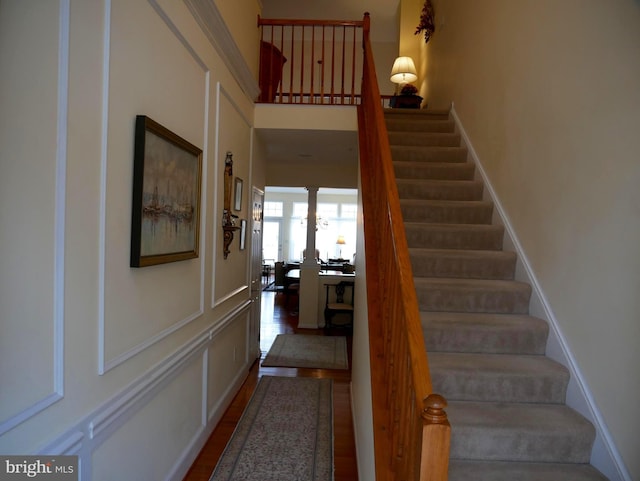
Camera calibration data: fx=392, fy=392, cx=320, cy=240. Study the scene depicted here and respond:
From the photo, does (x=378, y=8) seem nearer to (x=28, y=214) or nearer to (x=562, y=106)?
(x=562, y=106)

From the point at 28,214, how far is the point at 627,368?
2222 millimetres

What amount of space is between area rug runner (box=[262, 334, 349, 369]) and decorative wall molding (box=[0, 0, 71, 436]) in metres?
3.54

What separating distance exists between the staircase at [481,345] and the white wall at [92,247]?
1410 millimetres

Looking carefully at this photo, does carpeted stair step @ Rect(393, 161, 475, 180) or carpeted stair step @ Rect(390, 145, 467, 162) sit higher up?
carpeted stair step @ Rect(390, 145, 467, 162)

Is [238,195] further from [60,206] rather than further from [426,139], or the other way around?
[60,206]

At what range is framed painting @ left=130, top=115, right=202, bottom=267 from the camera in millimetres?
1669

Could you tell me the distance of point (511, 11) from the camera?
297 cm

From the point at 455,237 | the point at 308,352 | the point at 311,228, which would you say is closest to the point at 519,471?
the point at 455,237

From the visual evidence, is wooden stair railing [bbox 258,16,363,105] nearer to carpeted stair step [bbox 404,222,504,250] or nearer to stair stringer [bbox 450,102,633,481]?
carpeted stair step [bbox 404,222,504,250]

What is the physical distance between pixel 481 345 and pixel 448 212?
124 cm

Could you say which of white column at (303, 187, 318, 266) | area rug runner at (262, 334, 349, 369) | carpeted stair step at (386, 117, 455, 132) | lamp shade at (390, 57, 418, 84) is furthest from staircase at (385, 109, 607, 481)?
white column at (303, 187, 318, 266)

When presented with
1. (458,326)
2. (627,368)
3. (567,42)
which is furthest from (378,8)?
(627,368)

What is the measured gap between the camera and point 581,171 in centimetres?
199

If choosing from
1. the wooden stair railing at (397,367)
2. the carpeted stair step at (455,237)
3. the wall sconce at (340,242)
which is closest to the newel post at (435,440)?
the wooden stair railing at (397,367)
